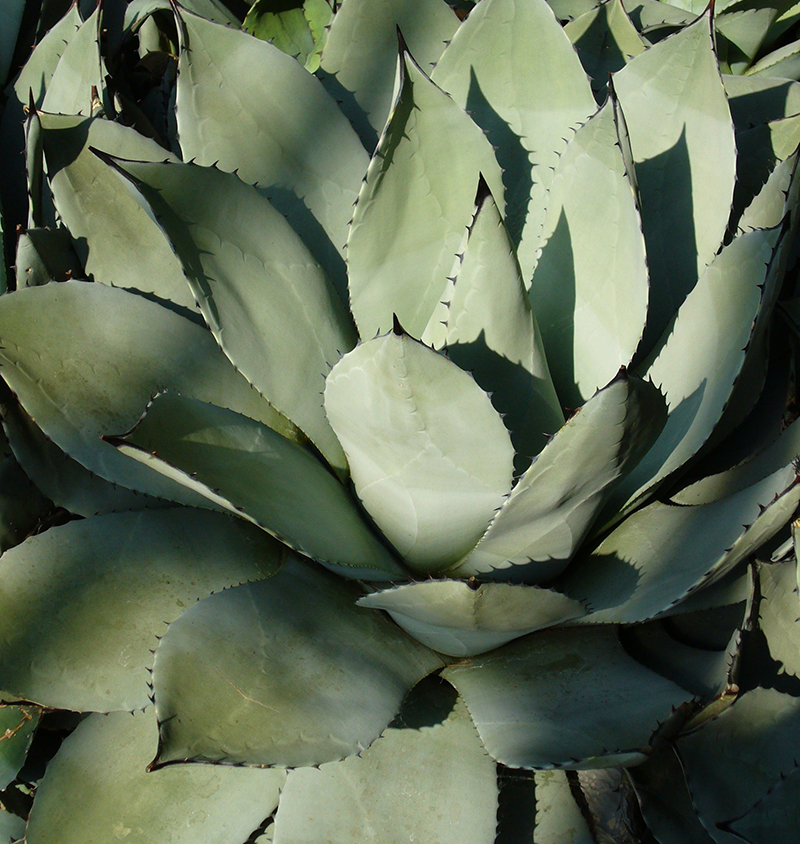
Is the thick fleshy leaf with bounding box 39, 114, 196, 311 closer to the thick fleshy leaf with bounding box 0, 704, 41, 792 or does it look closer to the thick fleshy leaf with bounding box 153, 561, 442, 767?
the thick fleshy leaf with bounding box 153, 561, 442, 767

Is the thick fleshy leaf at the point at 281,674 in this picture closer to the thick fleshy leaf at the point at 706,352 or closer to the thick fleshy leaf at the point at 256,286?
the thick fleshy leaf at the point at 256,286

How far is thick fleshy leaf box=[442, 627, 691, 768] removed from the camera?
2.54 feet

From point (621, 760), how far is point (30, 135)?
913 mm

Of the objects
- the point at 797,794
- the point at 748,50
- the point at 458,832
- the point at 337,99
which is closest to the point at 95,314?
the point at 337,99

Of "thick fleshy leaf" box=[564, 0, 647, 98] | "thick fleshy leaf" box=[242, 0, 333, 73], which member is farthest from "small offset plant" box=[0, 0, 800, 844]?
"thick fleshy leaf" box=[242, 0, 333, 73]

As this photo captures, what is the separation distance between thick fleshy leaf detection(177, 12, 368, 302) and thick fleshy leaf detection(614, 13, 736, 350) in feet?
1.14

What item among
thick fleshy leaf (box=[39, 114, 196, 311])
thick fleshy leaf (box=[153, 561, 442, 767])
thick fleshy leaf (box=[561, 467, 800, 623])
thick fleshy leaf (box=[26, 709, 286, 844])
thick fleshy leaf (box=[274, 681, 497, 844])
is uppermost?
thick fleshy leaf (box=[39, 114, 196, 311])

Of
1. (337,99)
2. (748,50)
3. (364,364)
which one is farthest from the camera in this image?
(748,50)

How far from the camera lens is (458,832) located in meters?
0.81

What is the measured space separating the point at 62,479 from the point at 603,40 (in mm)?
940

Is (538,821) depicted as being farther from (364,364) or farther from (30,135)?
(30,135)

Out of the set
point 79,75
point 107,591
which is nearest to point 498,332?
point 107,591

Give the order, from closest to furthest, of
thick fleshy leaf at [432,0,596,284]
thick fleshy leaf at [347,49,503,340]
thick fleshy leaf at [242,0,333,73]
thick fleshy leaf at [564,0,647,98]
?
thick fleshy leaf at [347,49,503,340], thick fleshy leaf at [432,0,596,284], thick fleshy leaf at [564,0,647,98], thick fleshy leaf at [242,0,333,73]

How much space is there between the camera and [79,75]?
1.13 m
